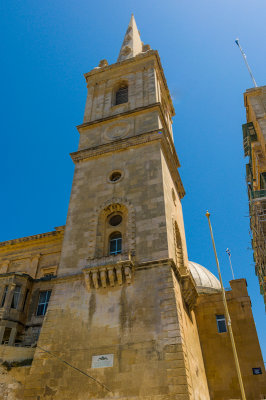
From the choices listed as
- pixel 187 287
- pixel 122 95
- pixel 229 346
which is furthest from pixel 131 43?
pixel 229 346

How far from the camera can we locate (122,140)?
2694cm

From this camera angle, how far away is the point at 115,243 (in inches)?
886

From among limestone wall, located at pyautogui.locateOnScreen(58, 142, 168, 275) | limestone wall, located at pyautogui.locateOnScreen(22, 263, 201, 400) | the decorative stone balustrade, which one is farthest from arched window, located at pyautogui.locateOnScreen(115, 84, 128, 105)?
limestone wall, located at pyautogui.locateOnScreen(22, 263, 201, 400)

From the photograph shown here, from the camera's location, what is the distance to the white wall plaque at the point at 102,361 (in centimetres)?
1716

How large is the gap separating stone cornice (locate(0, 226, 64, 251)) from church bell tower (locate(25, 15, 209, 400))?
20.2ft

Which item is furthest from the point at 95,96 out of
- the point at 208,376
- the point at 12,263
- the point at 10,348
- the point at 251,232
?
the point at 208,376

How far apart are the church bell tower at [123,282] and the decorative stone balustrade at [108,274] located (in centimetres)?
6

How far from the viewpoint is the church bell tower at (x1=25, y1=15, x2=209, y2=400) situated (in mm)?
16719

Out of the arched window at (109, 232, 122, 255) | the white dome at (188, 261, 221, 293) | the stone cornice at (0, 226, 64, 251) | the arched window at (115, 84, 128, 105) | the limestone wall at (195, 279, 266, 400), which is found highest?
the arched window at (115, 84, 128, 105)

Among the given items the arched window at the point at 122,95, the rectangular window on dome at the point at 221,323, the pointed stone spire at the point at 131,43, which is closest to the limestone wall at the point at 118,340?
the rectangular window on dome at the point at 221,323

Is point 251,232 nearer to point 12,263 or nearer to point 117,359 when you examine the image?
point 117,359

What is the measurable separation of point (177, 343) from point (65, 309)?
22.4ft

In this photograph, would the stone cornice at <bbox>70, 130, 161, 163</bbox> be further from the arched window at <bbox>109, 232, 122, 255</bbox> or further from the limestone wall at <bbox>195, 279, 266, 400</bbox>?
the limestone wall at <bbox>195, 279, 266, 400</bbox>

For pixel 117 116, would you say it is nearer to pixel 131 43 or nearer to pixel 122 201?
pixel 122 201
